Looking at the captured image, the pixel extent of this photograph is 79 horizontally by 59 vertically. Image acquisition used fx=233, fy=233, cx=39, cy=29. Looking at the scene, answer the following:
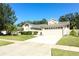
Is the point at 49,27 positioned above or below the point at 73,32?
above

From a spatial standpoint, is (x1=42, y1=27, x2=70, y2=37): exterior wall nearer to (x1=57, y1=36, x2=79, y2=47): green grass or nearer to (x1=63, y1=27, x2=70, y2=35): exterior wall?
(x1=63, y1=27, x2=70, y2=35): exterior wall

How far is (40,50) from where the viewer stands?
5.38m

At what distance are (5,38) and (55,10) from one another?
4.74 ft

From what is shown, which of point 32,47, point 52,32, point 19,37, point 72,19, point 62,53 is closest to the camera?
point 62,53

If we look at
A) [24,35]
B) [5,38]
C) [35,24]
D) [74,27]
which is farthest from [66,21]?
[5,38]

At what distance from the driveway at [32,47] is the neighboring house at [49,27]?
0.25 metres

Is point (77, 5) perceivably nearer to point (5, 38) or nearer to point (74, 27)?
point (74, 27)

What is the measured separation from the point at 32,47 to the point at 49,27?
0.62 metres

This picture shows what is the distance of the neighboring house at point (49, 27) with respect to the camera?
17.7 ft

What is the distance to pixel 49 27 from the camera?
217 inches

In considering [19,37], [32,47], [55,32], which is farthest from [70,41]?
[19,37]

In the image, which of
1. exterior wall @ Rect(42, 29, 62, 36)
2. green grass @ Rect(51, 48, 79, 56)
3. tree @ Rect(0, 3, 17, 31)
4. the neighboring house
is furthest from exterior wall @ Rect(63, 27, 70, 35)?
tree @ Rect(0, 3, 17, 31)

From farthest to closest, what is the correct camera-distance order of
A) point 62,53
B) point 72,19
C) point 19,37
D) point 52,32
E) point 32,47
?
point 19,37 → point 52,32 → point 32,47 → point 72,19 → point 62,53

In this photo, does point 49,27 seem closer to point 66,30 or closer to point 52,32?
point 52,32
